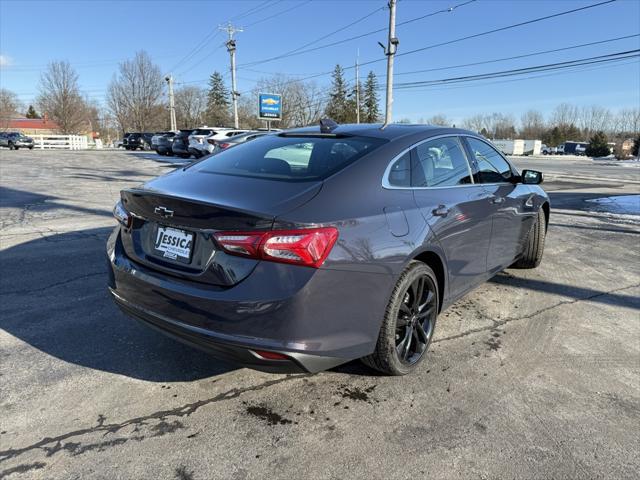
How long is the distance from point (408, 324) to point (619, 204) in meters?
11.2

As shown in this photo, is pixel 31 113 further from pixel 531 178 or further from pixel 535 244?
pixel 531 178

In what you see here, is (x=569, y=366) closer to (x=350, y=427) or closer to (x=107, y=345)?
(x=350, y=427)

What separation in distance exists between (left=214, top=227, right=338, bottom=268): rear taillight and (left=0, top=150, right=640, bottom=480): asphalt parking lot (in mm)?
963

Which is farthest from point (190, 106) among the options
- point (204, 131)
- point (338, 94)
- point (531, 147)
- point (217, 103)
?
point (204, 131)

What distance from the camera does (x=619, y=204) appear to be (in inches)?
456

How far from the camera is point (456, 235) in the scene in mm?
3297

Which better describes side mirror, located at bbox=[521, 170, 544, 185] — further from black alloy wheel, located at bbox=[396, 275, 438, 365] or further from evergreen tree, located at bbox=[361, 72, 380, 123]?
evergreen tree, located at bbox=[361, 72, 380, 123]

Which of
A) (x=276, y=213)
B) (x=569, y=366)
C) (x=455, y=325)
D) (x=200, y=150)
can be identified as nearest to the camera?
(x=276, y=213)

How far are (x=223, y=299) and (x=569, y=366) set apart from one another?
8.34 ft

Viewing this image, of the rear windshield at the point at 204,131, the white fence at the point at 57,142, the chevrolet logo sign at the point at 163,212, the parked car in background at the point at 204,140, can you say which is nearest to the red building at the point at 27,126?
the white fence at the point at 57,142

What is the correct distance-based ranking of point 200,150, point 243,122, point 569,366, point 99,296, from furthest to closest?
point 243,122, point 200,150, point 99,296, point 569,366

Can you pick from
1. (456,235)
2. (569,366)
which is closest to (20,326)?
(456,235)

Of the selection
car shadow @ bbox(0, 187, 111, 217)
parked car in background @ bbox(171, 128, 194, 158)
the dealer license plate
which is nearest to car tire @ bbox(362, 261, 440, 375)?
the dealer license plate

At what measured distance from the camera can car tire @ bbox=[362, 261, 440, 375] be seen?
2.73 m
